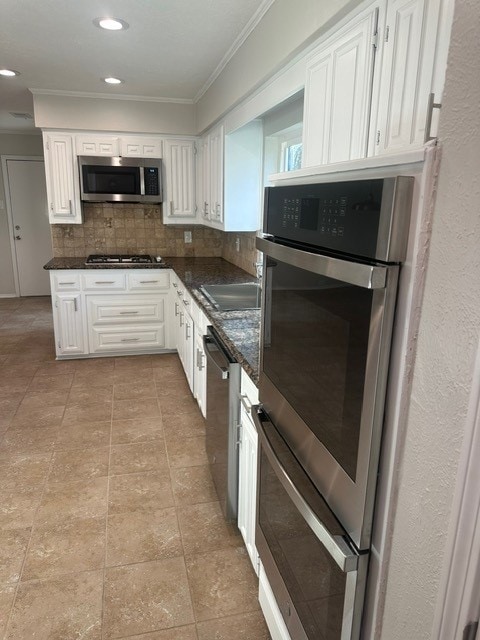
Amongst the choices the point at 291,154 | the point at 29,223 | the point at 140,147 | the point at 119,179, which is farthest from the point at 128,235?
the point at 29,223

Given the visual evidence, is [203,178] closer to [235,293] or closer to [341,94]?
[235,293]

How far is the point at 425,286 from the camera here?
0.71 meters

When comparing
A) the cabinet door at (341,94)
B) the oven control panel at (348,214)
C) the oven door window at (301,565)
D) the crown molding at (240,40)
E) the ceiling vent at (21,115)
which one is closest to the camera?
the oven control panel at (348,214)

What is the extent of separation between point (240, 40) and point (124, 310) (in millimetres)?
2627

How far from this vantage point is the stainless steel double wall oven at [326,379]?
0.78 m

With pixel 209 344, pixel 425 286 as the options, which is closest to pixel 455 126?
pixel 425 286

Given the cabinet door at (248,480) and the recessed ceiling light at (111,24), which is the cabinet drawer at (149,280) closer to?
the recessed ceiling light at (111,24)

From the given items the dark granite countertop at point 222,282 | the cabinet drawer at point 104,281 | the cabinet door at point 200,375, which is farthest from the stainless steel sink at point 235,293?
the cabinet drawer at point 104,281

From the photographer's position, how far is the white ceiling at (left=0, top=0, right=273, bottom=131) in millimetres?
2383

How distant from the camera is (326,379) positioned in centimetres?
98

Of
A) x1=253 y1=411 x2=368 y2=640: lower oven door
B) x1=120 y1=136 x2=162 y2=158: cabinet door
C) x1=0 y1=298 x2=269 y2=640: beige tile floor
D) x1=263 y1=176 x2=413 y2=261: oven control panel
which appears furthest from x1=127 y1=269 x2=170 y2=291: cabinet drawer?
x1=263 y1=176 x2=413 y2=261: oven control panel

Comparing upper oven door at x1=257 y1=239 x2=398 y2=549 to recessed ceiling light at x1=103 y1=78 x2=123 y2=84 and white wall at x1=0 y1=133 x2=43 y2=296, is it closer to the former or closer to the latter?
recessed ceiling light at x1=103 y1=78 x2=123 y2=84

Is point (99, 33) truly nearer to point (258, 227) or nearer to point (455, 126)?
point (258, 227)

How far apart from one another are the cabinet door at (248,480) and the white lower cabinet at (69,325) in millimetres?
2923
